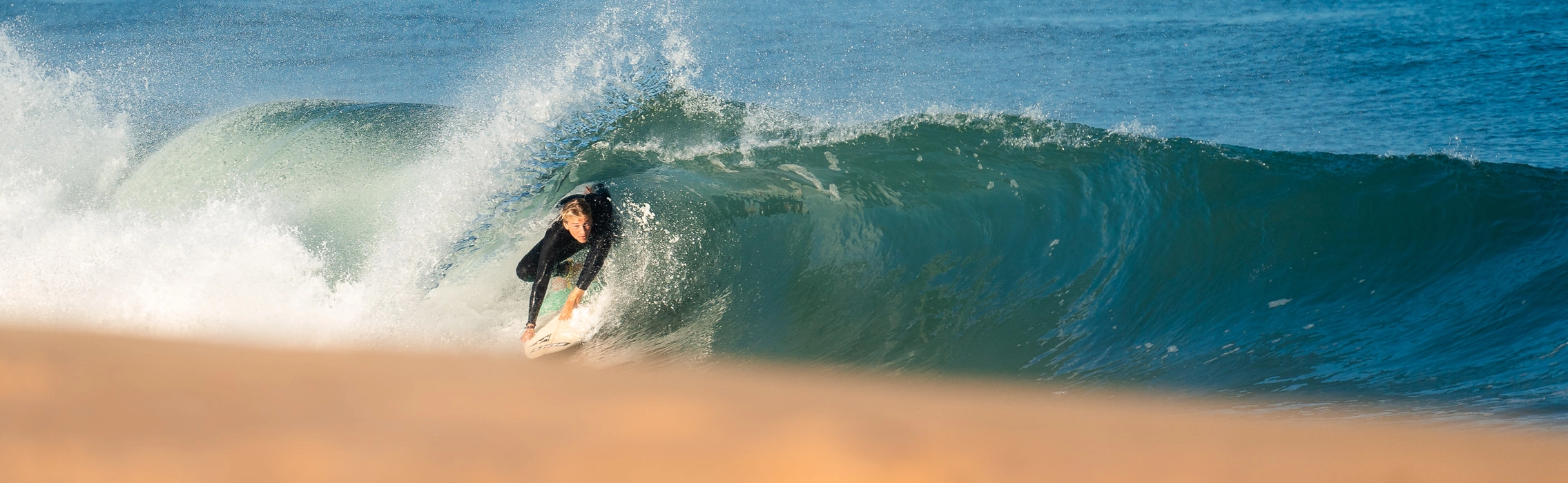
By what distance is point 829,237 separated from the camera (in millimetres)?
6469

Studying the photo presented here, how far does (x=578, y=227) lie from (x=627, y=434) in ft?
4.99

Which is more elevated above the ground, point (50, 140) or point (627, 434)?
point (50, 140)

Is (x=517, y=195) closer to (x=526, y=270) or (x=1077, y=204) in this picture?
(x=526, y=270)

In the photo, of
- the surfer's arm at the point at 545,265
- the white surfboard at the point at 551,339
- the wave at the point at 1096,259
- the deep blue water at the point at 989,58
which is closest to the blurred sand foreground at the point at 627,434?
the white surfboard at the point at 551,339

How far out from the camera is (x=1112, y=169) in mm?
7039

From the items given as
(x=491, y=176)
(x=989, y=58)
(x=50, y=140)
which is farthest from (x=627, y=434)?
(x=989, y=58)

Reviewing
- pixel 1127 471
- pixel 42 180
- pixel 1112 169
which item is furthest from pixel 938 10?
pixel 1127 471

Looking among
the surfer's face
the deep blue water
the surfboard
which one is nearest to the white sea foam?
the surfboard

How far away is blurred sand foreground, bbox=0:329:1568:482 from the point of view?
3.47 m

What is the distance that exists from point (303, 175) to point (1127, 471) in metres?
6.71

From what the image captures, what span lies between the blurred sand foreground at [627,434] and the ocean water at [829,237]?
529 millimetres

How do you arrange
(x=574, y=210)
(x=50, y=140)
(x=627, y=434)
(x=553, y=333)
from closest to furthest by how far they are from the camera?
1. (x=627, y=434)
2. (x=574, y=210)
3. (x=553, y=333)
4. (x=50, y=140)

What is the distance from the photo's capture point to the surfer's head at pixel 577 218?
4.93 metres

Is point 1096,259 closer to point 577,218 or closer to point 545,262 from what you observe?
point 577,218
